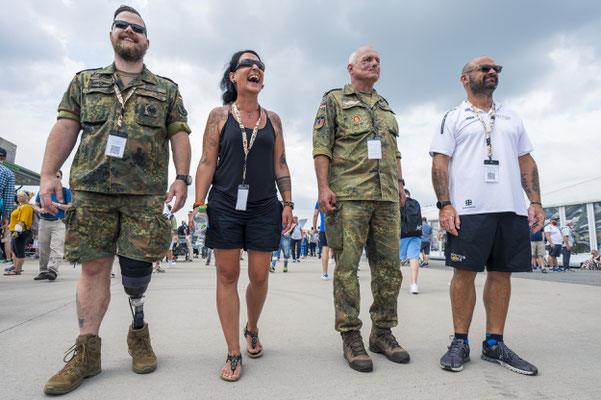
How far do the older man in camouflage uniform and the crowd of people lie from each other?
0.01m

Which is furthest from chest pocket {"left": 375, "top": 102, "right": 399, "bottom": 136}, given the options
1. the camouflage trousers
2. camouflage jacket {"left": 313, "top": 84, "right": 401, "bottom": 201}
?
the camouflage trousers

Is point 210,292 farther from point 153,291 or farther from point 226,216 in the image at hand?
point 226,216

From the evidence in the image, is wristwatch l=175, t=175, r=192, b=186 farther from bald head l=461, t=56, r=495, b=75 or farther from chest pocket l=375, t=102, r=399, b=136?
bald head l=461, t=56, r=495, b=75

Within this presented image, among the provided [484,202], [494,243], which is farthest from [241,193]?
[494,243]

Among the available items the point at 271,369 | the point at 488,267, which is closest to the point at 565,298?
the point at 488,267

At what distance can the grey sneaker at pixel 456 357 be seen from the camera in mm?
2387

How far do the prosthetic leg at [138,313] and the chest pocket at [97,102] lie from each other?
0.87m

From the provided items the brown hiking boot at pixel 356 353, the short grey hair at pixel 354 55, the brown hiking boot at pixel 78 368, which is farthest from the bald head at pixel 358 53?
the brown hiking boot at pixel 78 368

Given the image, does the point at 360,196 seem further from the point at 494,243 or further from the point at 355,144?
the point at 494,243

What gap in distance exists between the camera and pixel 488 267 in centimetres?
273

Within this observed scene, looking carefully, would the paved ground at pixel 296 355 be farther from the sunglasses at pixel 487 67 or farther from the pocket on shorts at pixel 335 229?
the sunglasses at pixel 487 67

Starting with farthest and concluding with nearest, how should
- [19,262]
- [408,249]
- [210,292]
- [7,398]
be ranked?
[19,262] < [408,249] < [210,292] < [7,398]

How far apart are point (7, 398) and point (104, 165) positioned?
130 cm

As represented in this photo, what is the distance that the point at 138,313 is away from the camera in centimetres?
249
